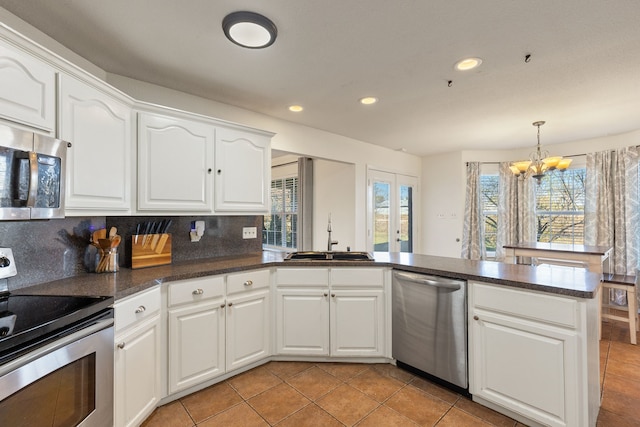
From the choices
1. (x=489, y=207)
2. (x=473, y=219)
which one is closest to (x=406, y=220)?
(x=473, y=219)

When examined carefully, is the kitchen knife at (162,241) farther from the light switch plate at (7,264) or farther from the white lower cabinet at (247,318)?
the light switch plate at (7,264)

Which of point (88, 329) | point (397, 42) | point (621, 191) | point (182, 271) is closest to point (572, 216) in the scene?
point (621, 191)

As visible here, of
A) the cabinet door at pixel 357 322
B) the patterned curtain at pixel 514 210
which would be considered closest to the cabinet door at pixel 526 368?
the cabinet door at pixel 357 322

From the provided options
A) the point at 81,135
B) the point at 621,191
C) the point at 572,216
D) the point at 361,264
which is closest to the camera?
the point at 81,135

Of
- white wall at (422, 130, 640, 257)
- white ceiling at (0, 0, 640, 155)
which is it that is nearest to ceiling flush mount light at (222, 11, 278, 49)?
white ceiling at (0, 0, 640, 155)

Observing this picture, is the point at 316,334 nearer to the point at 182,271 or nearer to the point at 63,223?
the point at 182,271

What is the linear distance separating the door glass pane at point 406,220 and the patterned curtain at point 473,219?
93 centimetres

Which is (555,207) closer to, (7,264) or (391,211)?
(391,211)

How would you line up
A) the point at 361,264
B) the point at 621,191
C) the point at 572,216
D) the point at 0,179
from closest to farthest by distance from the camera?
the point at 0,179 → the point at 361,264 → the point at 621,191 → the point at 572,216

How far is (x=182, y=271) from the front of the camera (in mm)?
2084

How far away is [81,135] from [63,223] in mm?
619

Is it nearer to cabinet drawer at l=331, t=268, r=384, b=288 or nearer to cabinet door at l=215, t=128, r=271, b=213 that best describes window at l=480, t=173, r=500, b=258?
cabinet drawer at l=331, t=268, r=384, b=288

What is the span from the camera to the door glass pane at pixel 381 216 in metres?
4.72

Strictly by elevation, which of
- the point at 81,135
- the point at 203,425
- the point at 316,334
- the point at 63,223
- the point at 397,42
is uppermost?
the point at 397,42
